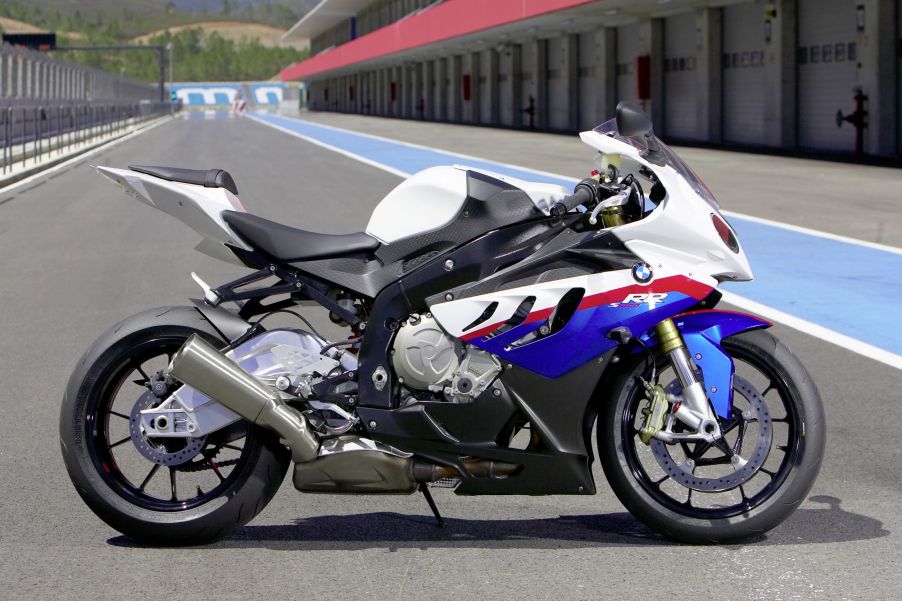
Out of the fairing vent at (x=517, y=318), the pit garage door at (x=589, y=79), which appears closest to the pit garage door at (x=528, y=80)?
the pit garage door at (x=589, y=79)

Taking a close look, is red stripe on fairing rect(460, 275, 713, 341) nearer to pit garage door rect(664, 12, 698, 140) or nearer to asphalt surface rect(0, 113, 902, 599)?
asphalt surface rect(0, 113, 902, 599)

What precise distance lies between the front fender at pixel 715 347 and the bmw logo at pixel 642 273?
208mm

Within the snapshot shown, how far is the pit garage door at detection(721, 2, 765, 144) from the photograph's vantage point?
113 feet

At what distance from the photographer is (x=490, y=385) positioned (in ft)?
14.2

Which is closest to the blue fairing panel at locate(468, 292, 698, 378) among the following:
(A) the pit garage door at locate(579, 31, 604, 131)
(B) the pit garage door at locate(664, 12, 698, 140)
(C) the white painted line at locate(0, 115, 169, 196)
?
(C) the white painted line at locate(0, 115, 169, 196)

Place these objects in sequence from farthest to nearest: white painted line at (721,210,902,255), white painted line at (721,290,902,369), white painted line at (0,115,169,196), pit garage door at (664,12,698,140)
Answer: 1. pit garage door at (664,12,698,140)
2. white painted line at (0,115,169,196)
3. white painted line at (721,210,902,255)
4. white painted line at (721,290,902,369)

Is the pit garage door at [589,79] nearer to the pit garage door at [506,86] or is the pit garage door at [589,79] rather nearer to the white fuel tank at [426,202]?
the pit garage door at [506,86]

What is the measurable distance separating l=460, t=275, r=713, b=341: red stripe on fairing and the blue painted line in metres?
4.18

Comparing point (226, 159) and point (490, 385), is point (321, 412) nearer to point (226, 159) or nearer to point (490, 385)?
point (490, 385)

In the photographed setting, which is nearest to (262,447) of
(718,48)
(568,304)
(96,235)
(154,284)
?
(568,304)

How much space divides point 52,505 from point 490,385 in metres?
1.82

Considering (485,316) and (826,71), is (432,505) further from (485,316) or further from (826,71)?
(826,71)

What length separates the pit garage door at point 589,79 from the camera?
46.8 m

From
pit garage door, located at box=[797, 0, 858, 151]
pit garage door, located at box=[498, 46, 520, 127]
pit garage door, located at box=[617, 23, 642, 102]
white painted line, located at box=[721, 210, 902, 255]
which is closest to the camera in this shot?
white painted line, located at box=[721, 210, 902, 255]
